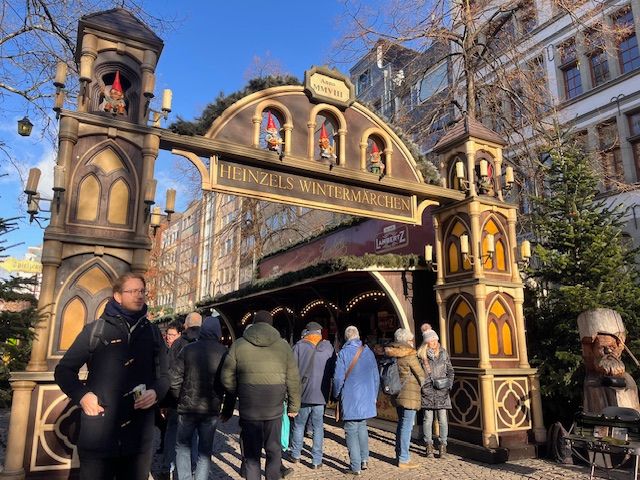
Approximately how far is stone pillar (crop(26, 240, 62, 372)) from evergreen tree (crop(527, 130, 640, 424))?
732 centimetres

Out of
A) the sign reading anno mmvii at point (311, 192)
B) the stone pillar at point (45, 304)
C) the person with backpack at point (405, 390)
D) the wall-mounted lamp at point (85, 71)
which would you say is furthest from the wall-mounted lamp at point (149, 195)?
the person with backpack at point (405, 390)

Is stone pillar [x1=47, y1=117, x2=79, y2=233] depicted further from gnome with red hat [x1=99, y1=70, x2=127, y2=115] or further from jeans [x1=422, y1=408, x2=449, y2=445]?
jeans [x1=422, y1=408, x2=449, y2=445]

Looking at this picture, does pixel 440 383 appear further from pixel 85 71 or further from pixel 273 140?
pixel 85 71

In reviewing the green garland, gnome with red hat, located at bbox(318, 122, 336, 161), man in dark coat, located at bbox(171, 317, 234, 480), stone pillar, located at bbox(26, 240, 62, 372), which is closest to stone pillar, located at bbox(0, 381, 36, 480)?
stone pillar, located at bbox(26, 240, 62, 372)

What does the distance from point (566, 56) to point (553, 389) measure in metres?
16.9

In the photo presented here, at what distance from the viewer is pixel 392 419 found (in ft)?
33.5

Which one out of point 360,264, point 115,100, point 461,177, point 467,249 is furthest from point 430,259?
point 115,100

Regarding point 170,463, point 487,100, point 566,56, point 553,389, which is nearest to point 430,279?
point 553,389

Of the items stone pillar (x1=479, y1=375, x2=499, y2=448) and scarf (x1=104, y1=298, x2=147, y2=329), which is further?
stone pillar (x1=479, y1=375, x2=499, y2=448)

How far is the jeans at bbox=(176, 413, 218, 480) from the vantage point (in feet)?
15.4

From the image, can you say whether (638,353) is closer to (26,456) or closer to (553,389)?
(553,389)

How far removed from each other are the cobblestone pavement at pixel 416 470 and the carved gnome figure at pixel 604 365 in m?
1.02

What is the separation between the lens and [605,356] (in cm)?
548

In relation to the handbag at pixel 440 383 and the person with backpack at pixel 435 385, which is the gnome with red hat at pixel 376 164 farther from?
the handbag at pixel 440 383
